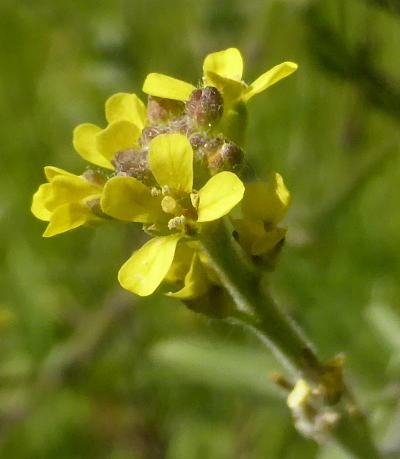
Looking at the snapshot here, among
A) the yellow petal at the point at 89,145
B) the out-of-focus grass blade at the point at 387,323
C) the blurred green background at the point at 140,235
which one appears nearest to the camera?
the yellow petal at the point at 89,145

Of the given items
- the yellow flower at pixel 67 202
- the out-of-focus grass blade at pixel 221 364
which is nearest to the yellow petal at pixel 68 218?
the yellow flower at pixel 67 202

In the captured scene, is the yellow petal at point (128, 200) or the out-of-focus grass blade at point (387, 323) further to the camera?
the out-of-focus grass blade at point (387, 323)

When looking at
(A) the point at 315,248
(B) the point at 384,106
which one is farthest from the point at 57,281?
→ (B) the point at 384,106

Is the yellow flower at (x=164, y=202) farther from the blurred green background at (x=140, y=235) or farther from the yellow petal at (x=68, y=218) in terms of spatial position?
the blurred green background at (x=140, y=235)

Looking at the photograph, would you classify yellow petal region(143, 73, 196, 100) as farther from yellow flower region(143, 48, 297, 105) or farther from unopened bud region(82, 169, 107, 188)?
unopened bud region(82, 169, 107, 188)

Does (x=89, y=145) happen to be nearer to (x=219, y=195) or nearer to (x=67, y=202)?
(x=67, y=202)

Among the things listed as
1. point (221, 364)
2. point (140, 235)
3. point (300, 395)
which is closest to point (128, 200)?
point (300, 395)
